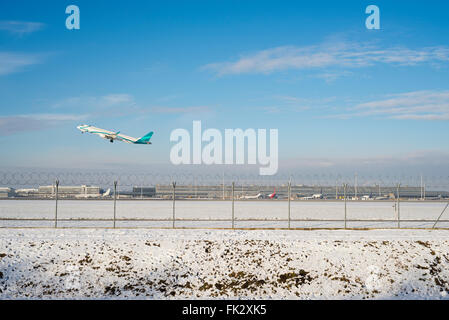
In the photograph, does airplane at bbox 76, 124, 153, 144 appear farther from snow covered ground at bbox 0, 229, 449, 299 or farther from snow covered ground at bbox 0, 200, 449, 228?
snow covered ground at bbox 0, 229, 449, 299

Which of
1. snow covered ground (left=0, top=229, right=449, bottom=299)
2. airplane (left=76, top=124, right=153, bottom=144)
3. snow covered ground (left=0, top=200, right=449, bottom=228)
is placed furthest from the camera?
airplane (left=76, top=124, right=153, bottom=144)

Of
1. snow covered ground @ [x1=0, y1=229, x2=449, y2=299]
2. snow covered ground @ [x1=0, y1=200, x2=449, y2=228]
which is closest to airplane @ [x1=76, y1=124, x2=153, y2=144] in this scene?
snow covered ground @ [x1=0, y1=200, x2=449, y2=228]

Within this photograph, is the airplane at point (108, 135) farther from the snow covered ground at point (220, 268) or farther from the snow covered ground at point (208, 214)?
the snow covered ground at point (220, 268)

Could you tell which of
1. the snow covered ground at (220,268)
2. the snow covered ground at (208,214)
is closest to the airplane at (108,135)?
the snow covered ground at (208,214)

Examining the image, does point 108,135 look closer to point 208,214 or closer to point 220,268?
point 208,214

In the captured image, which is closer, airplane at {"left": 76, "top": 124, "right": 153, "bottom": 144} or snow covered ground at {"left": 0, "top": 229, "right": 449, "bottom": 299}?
snow covered ground at {"left": 0, "top": 229, "right": 449, "bottom": 299}

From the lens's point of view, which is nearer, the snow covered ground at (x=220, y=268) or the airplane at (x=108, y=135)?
the snow covered ground at (x=220, y=268)

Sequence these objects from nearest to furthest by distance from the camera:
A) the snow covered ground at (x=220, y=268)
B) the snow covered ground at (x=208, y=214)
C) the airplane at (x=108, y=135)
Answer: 1. the snow covered ground at (x=220, y=268)
2. the snow covered ground at (x=208, y=214)
3. the airplane at (x=108, y=135)
